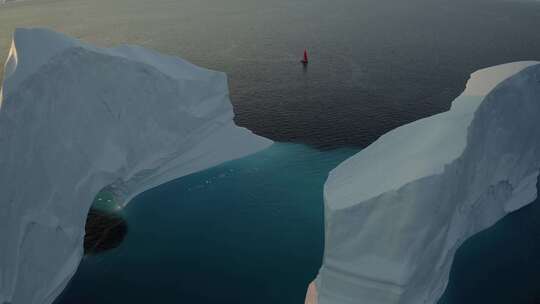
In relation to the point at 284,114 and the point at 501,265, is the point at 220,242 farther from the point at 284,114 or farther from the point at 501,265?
the point at 284,114

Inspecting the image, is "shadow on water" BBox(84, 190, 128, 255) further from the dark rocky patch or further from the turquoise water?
the turquoise water

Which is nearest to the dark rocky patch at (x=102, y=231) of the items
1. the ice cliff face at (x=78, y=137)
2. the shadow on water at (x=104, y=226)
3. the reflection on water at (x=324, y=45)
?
the shadow on water at (x=104, y=226)

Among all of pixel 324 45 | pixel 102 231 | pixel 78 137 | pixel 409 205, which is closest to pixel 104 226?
pixel 102 231

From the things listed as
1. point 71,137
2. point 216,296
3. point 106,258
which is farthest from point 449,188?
point 71,137

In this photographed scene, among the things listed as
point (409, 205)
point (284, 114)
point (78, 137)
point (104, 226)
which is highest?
point (409, 205)

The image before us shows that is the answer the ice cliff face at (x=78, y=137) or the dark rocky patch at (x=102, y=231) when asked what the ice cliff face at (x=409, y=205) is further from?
the ice cliff face at (x=78, y=137)

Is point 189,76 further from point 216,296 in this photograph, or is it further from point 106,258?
point 216,296
